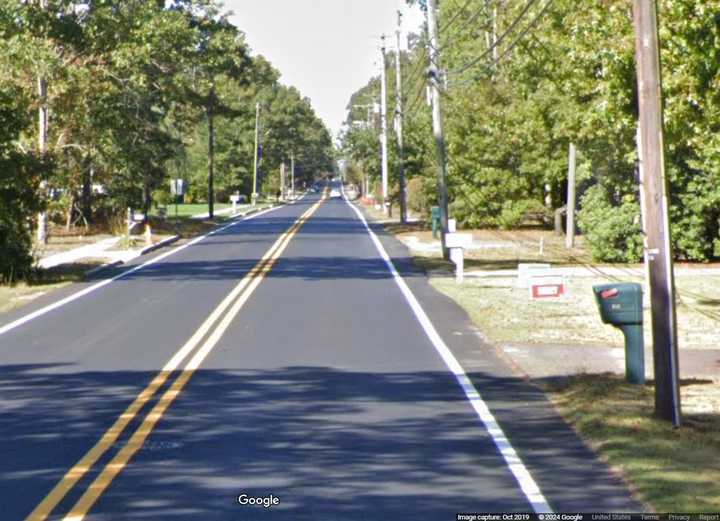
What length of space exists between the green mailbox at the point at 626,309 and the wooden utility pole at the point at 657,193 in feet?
4.93

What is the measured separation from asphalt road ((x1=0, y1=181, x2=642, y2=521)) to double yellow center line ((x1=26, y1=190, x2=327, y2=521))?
0.09 feet

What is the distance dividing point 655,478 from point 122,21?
26.5 meters

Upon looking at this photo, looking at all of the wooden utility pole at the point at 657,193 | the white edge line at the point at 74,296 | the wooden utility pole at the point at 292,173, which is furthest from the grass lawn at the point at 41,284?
the wooden utility pole at the point at 292,173

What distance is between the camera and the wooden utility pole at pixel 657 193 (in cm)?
1187

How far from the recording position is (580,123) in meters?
28.2

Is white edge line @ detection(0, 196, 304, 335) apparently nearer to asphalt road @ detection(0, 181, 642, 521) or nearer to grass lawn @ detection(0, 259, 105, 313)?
asphalt road @ detection(0, 181, 642, 521)

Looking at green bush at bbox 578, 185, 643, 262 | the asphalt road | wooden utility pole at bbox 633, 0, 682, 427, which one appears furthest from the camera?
green bush at bbox 578, 185, 643, 262

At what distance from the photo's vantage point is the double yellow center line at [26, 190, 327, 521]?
29.0 feet

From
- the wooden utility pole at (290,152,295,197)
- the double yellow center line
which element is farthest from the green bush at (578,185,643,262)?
the wooden utility pole at (290,152,295,197)

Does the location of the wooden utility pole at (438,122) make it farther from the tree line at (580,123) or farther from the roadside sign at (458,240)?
the roadside sign at (458,240)

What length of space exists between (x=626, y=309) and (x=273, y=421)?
13.5 ft

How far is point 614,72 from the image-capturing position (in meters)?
19.4

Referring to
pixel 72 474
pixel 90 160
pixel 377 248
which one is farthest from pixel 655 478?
pixel 90 160

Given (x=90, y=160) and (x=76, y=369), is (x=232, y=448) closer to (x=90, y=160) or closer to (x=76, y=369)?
(x=76, y=369)
